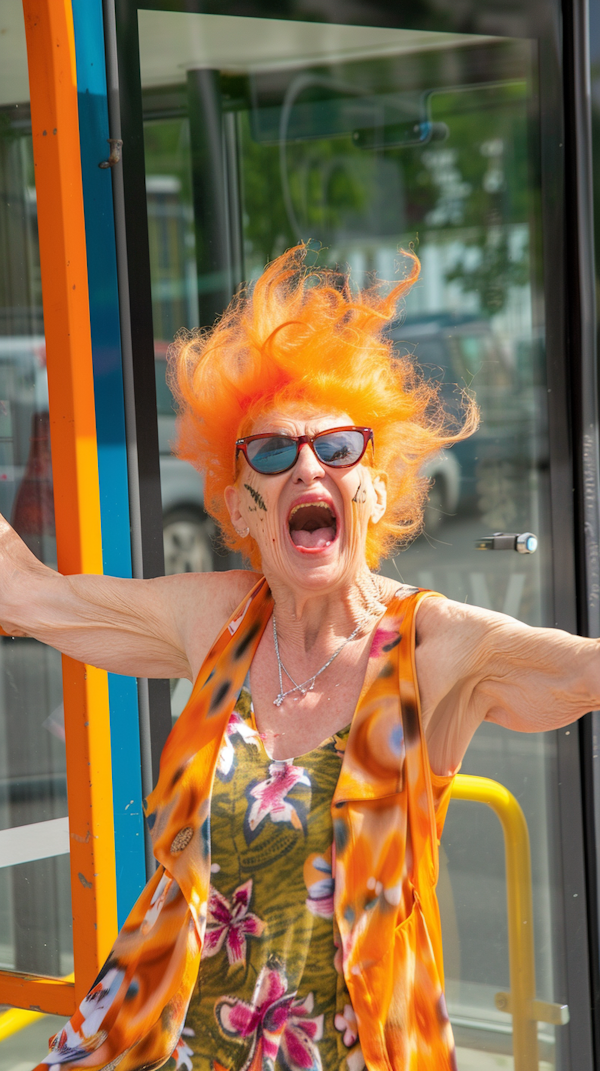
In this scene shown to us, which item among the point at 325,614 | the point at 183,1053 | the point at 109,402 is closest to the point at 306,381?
the point at 325,614

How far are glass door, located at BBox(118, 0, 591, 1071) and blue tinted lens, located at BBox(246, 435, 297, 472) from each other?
2.36ft

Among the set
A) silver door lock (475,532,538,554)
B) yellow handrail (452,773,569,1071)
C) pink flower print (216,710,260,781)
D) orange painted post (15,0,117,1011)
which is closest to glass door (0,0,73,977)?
orange painted post (15,0,117,1011)

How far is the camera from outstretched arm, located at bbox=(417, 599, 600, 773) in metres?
1.50

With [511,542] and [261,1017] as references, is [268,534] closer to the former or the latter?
[261,1017]

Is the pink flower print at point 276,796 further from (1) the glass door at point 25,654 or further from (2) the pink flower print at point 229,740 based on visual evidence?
(1) the glass door at point 25,654

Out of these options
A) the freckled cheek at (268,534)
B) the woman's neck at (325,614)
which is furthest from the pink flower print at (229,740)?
the freckled cheek at (268,534)

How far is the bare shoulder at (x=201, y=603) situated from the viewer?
6.27 feet

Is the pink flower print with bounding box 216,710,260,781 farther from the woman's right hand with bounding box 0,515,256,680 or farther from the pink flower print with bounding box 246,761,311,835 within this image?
the woman's right hand with bounding box 0,515,256,680

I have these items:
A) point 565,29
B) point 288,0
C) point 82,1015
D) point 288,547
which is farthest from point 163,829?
point 565,29

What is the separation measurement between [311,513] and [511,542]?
3.20ft

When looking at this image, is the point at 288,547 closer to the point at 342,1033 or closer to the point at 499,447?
the point at 342,1033

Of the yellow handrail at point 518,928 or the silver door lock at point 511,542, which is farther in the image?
the silver door lock at point 511,542

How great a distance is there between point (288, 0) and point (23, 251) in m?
0.89

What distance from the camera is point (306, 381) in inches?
72.6
